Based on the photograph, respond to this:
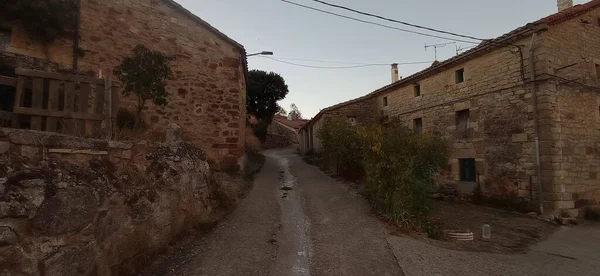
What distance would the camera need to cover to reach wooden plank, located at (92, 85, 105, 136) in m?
4.19

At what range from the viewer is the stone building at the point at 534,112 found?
10.3 m

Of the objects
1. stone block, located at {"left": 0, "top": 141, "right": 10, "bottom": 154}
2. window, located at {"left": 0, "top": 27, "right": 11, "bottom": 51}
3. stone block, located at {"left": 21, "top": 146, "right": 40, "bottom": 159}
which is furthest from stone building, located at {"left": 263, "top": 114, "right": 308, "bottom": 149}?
stone block, located at {"left": 0, "top": 141, "right": 10, "bottom": 154}

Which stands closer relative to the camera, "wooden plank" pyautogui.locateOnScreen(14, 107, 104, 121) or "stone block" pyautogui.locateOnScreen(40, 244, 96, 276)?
"stone block" pyautogui.locateOnScreen(40, 244, 96, 276)

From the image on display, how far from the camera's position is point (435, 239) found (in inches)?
263

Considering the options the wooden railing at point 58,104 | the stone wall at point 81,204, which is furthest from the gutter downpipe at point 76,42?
the stone wall at point 81,204

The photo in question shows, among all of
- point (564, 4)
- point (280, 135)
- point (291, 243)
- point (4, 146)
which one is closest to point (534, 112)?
point (564, 4)

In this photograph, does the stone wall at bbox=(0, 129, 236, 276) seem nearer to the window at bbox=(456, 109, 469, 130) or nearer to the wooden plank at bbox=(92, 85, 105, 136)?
the wooden plank at bbox=(92, 85, 105, 136)

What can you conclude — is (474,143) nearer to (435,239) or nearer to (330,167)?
(330,167)

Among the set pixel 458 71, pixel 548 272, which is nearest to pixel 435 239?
pixel 548 272

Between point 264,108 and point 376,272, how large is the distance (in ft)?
80.7

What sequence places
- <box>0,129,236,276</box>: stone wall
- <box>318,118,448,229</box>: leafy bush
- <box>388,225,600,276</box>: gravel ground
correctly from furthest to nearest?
<box>318,118,448,229</box>: leafy bush, <box>388,225,600,276</box>: gravel ground, <box>0,129,236,276</box>: stone wall

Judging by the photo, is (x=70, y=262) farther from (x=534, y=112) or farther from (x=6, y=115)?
(x=534, y=112)

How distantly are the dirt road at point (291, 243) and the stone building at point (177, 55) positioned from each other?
289 centimetres

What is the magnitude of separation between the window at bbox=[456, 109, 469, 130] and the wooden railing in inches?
514
